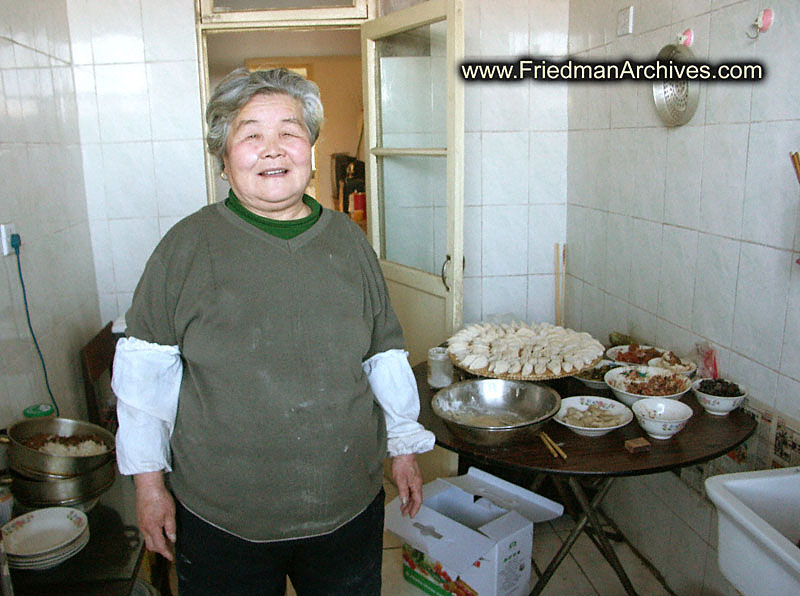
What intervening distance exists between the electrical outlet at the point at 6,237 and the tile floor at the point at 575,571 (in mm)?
1216

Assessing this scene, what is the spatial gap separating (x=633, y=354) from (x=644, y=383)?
28 cm

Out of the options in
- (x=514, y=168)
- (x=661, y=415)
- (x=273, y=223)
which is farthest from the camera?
(x=514, y=168)

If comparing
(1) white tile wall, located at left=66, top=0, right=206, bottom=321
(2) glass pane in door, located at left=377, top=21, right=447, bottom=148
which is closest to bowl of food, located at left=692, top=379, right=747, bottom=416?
(2) glass pane in door, located at left=377, top=21, right=447, bottom=148

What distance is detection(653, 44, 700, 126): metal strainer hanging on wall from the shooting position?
204 centimetres

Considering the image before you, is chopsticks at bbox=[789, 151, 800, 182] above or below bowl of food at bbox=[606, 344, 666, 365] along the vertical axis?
above

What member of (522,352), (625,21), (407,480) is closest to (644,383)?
(522,352)

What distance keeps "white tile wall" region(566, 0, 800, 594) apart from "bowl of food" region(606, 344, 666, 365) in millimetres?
105

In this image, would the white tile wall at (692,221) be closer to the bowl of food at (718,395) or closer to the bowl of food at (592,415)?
the bowl of food at (718,395)

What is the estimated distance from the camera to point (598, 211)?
9.16 feet

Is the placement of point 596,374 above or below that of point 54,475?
above

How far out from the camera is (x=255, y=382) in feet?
3.91

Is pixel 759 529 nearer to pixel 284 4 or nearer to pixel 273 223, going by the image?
pixel 273 223

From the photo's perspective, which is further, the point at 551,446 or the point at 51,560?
the point at 551,446

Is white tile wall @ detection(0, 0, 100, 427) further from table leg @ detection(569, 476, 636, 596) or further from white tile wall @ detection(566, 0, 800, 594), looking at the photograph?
white tile wall @ detection(566, 0, 800, 594)
